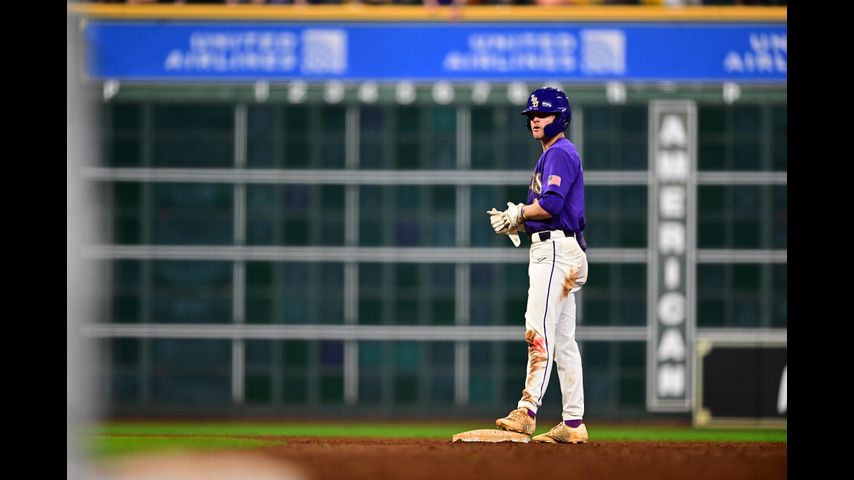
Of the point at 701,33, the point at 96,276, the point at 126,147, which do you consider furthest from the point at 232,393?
the point at 701,33

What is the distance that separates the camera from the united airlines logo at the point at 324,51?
39.7 ft

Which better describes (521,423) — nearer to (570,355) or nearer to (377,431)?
(570,355)

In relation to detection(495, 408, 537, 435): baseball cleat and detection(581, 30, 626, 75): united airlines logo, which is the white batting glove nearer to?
detection(495, 408, 537, 435): baseball cleat

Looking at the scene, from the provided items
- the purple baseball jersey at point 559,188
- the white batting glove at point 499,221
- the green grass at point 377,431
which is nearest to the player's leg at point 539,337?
the purple baseball jersey at point 559,188

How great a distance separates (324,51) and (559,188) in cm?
525

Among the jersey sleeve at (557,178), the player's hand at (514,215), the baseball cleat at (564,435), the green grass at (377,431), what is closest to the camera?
the jersey sleeve at (557,178)

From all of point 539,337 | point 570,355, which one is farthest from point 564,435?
point 539,337

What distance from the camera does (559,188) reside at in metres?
7.33

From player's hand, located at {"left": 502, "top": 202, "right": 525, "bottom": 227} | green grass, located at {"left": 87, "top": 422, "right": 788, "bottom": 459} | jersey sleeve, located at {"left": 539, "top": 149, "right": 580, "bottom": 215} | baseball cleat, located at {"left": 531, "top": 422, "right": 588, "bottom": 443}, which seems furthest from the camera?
green grass, located at {"left": 87, "top": 422, "right": 788, "bottom": 459}

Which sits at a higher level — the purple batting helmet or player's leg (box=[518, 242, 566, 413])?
the purple batting helmet

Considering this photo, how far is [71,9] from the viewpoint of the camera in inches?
211

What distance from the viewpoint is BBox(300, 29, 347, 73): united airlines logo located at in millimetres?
12094

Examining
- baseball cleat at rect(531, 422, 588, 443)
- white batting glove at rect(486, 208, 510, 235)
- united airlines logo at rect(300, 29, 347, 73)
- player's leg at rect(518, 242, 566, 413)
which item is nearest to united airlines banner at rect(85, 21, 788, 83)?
united airlines logo at rect(300, 29, 347, 73)

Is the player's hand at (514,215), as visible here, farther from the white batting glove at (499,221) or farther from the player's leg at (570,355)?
the player's leg at (570,355)
